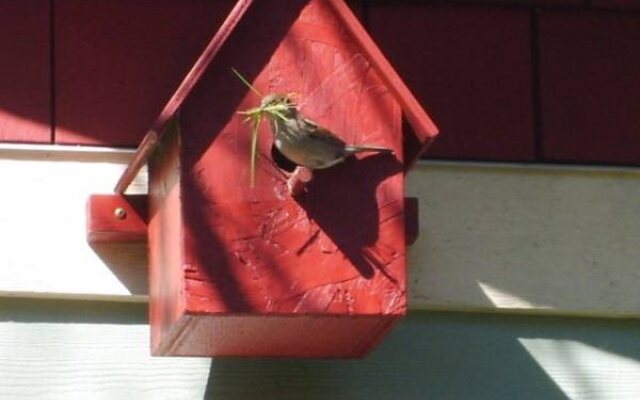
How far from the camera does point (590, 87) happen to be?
413cm

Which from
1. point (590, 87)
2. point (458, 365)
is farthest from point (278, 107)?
point (590, 87)

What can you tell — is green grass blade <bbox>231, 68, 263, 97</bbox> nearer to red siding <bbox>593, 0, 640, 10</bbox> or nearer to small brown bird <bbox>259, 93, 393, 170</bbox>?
small brown bird <bbox>259, 93, 393, 170</bbox>

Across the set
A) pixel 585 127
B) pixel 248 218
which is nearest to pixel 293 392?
pixel 248 218

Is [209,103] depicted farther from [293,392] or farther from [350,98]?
[293,392]

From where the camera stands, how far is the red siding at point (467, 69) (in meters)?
4.04

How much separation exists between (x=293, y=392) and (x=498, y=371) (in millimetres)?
397

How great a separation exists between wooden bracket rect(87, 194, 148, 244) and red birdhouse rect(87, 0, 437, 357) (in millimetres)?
112

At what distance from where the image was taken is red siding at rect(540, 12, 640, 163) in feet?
13.4

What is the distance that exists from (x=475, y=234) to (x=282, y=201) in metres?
0.59

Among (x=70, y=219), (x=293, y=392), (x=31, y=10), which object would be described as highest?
(x=31, y=10)

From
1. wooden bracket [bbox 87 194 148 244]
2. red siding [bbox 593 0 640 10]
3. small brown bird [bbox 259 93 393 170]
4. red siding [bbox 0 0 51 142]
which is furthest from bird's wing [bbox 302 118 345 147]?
red siding [bbox 593 0 640 10]

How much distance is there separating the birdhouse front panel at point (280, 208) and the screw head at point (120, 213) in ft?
0.42

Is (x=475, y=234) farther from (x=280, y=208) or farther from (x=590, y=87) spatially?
(x=280, y=208)

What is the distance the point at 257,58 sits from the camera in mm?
3611
